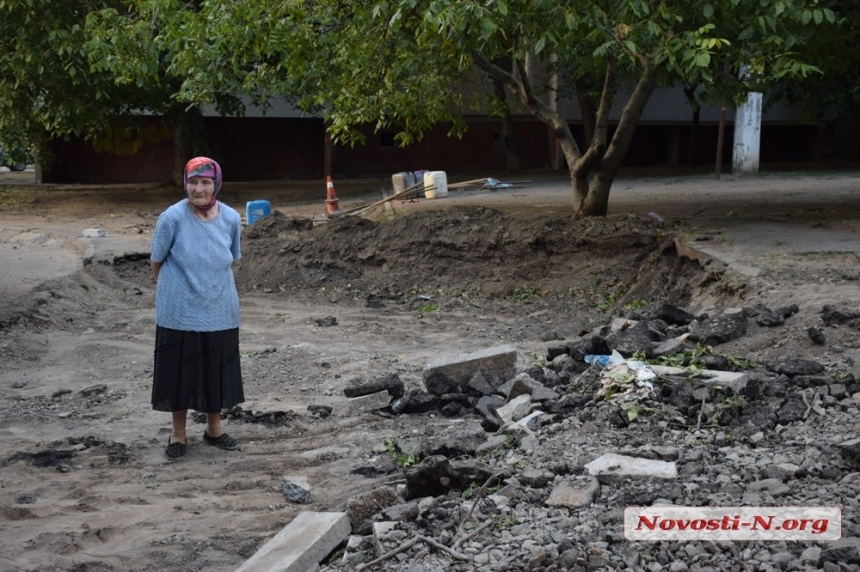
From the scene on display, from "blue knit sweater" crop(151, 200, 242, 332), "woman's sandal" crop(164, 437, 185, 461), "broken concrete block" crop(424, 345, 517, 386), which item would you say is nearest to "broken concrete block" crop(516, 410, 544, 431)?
"broken concrete block" crop(424, 345, 517, 386)

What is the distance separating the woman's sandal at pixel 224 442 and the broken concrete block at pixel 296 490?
0.97 m

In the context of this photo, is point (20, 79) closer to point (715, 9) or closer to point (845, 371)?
point (715, 9)

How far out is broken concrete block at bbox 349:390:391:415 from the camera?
6688 millimetres

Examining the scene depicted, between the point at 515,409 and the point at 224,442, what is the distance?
1754 mm

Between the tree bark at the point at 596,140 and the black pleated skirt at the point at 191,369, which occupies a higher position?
the tree bark at the point at 596,140

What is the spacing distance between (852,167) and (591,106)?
266 inches

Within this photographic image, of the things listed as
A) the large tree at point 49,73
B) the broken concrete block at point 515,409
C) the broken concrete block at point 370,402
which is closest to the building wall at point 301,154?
the large tree at point 49,73

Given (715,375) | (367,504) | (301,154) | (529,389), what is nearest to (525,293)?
(529,389)

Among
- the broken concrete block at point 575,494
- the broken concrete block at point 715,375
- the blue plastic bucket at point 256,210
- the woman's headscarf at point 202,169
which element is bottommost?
the broken concrete block at point 575,494

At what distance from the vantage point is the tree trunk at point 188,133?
23031mm

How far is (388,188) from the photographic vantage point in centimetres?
2355

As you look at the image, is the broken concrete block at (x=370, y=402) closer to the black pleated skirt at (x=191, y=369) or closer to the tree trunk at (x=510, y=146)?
the black pleated skirt at (x=191, y=369)

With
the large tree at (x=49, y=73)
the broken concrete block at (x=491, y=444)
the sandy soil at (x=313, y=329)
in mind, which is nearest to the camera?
the sandy soil at (x=313, y=329)

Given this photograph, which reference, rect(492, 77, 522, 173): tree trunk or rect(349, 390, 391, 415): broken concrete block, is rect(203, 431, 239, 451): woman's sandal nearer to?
rect(349, 390, 391, 415): broken concrete block
